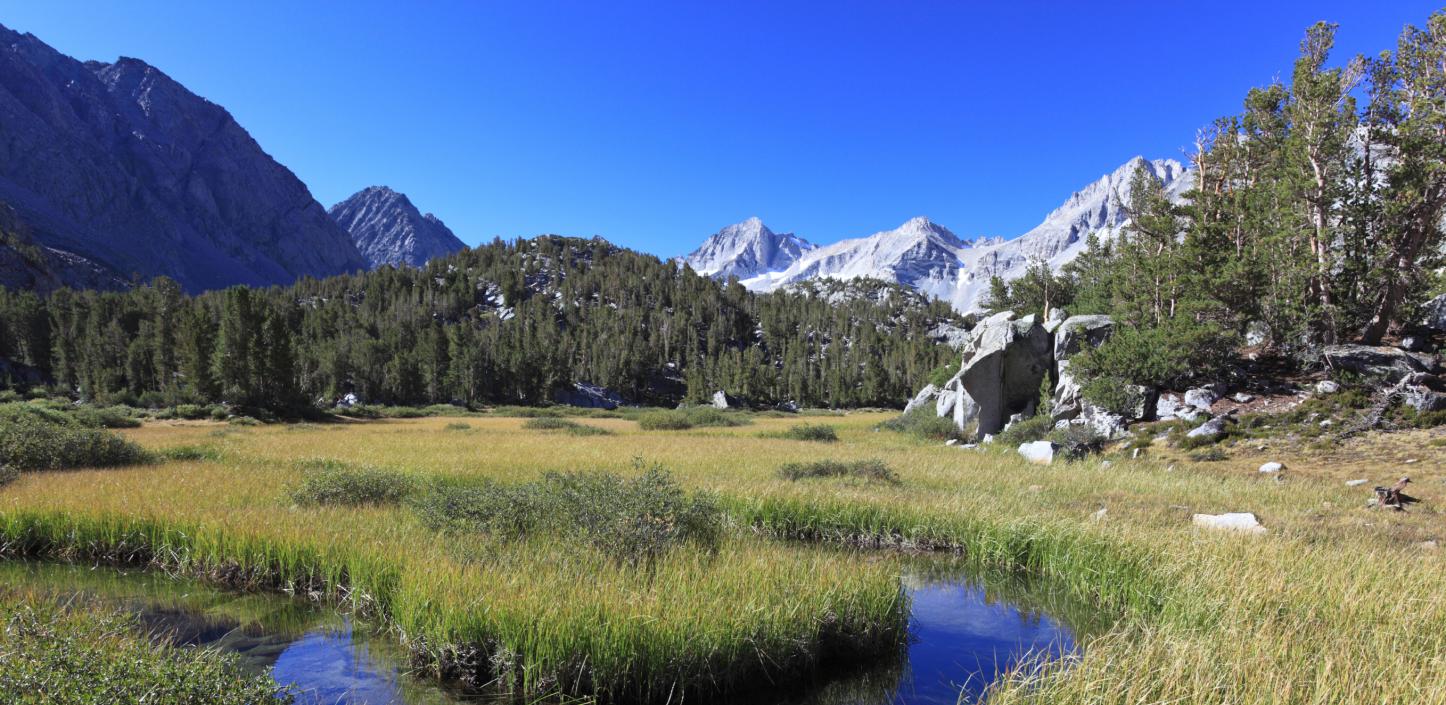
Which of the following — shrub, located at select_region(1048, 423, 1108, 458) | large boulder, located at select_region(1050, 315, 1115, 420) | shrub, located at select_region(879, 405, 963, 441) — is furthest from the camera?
shrub, located at select_region(879, 405, 963, 441)

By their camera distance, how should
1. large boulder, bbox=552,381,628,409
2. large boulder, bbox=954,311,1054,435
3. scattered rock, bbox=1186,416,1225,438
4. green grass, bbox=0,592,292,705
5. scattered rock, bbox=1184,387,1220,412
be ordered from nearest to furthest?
green grass, bbox=0,592,292,705, scattered rock, bbox=1186,416,1225,438, scattered rock, bbox=1184,387,1220,412, large boulder, bbox=954,311,1054,435, large boulder, bbox=552,381,628,409

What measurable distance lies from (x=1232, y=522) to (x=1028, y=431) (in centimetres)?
2086

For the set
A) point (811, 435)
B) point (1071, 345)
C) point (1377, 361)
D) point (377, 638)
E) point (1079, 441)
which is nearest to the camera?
point (377, 638)

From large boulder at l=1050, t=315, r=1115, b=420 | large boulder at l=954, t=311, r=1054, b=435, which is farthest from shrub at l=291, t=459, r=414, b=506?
large boulder at l=954, t=311, r=1054, b=435

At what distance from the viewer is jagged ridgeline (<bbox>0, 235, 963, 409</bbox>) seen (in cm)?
6756

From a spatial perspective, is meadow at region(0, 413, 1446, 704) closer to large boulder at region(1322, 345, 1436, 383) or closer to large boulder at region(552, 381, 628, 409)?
large boulder at region(1322, 345, 1436, 383)

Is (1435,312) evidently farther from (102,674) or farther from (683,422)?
(102,674)

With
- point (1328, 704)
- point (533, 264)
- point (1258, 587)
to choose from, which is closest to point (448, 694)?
point (1328, 704)

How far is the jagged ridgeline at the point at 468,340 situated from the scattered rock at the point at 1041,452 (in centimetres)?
6111

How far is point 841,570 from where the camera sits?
9.61 metres

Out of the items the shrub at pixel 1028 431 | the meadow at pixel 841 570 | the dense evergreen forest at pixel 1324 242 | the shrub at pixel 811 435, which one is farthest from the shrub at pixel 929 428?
the meadow at pixel 841 570

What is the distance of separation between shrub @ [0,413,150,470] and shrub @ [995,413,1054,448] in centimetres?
3537

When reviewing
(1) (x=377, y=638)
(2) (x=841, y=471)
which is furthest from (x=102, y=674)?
(2) (x=841, y=471)

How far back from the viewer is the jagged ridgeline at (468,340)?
6756cm
